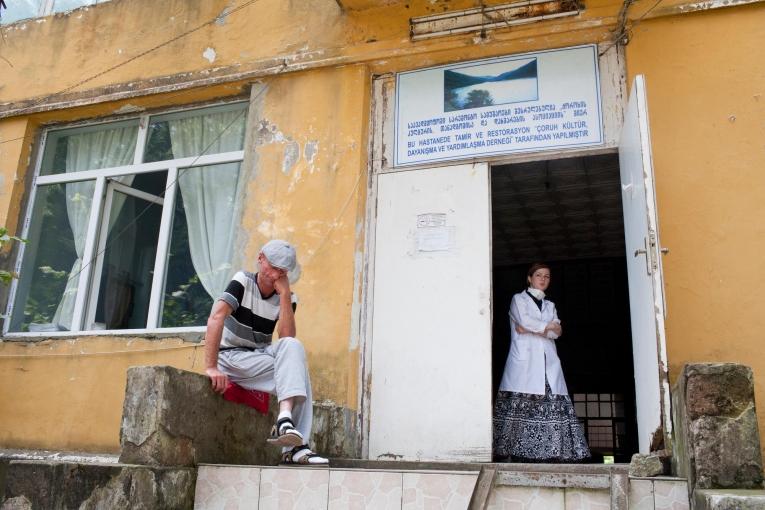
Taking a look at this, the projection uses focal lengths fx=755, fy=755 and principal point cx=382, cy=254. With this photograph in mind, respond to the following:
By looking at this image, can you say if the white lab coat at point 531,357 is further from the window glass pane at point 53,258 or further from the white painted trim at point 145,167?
the window glass pane at point 53,258

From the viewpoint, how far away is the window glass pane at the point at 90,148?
6.78 m

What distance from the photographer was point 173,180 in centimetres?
643

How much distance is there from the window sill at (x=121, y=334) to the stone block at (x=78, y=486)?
2259 mm

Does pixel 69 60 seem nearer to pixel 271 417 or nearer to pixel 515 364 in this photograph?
pixel 271 417

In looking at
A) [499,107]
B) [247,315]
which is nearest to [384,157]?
[499,107]

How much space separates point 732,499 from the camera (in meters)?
2.67

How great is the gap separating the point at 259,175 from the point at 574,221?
4.12 m

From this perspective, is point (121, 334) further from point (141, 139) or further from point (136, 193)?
point (141, 139)

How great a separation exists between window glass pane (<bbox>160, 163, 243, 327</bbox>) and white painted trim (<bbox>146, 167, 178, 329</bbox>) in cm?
4

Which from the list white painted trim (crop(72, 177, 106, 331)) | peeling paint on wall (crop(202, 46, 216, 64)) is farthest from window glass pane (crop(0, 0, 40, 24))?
peeling paint on wall (crop(202, 46, 216, 64))

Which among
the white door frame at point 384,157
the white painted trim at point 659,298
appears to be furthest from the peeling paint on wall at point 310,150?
the white painted trim at point 659,298

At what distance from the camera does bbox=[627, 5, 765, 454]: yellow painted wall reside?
455 cm

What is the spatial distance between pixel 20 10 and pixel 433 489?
650 cm

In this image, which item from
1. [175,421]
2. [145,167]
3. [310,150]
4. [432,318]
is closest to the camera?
[175,421]
